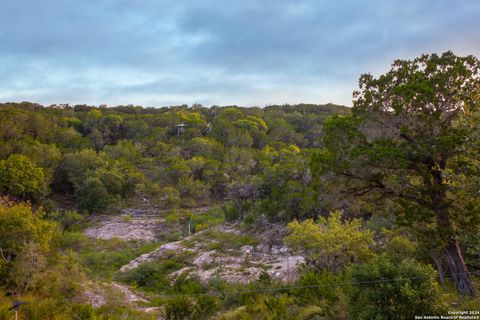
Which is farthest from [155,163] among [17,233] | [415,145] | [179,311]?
[415,145]

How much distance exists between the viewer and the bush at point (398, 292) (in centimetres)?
691

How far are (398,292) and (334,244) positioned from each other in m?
6.40

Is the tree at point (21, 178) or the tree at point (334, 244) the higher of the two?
the tree at point (21, 178)

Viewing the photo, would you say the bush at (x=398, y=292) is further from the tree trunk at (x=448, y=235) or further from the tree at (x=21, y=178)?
the tree at (x=21, y=178)

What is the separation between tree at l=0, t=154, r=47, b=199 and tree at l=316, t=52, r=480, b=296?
31.4 metres

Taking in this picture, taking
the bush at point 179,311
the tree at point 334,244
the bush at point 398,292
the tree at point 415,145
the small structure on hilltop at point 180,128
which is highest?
the small structure on hilltop at point 180,128

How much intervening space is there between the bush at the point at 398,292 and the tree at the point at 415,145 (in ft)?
9.94

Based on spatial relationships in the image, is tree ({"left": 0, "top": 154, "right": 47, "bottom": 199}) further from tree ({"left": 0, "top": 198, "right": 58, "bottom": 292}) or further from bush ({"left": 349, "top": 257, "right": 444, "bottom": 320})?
bush ({"left": 349, "top": 257, "right": 444, "bottom": 320})

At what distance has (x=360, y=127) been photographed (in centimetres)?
1066

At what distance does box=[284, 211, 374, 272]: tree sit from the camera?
13.2 metres

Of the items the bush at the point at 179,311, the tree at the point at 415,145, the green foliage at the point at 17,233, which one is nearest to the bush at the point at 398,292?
the tree at the point at 415,145

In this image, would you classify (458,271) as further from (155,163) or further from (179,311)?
(155,163)

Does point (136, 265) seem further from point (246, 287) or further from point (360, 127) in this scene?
point (360, 127)

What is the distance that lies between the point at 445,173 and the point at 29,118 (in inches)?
1910
